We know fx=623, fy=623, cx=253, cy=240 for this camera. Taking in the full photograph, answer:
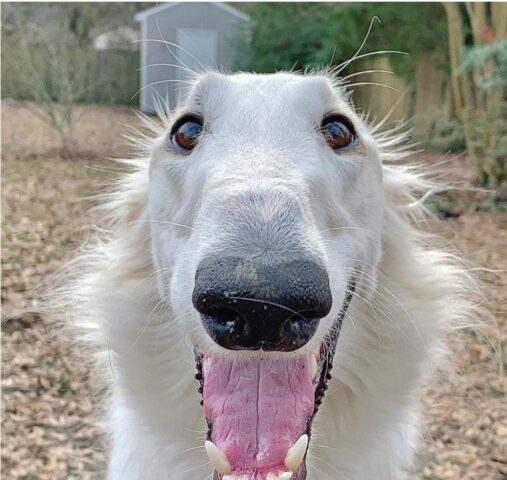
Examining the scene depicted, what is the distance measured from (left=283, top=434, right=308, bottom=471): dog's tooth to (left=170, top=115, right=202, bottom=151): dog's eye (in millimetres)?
1199

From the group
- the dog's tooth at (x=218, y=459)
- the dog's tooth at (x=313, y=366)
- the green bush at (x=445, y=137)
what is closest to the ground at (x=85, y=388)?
the dog's tooth at (x=313, y=366)

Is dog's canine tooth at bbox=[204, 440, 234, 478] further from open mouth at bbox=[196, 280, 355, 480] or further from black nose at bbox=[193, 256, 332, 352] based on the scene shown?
black nose at bbox=[193, 256, 332, 352]

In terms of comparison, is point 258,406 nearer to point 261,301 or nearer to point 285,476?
point 285,476

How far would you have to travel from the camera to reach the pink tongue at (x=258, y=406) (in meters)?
2.00

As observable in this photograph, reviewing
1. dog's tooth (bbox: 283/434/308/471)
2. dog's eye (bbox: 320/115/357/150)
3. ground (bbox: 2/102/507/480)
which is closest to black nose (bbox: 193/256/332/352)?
dog's tooth (bbox: 283/434/308/471)

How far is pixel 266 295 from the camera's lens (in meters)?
1.58

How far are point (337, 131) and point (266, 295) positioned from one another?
3.64 ft

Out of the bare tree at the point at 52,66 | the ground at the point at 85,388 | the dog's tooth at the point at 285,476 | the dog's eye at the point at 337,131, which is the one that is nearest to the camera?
the dog's tooth at the point at 285,476

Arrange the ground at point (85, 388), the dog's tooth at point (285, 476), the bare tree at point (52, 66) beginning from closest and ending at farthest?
1. the dog's tooth at point (285, 476)
2. the ground at point (85, 388)
3. the bare tree at point (52, 66)

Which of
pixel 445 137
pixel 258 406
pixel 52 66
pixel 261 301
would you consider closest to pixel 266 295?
pixel 261 301

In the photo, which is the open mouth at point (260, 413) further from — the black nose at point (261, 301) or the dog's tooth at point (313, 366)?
the black nose at point (261, 301)

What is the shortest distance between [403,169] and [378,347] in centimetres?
101

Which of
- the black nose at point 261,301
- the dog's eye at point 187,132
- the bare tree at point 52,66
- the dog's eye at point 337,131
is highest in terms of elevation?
the dog's eye at point 337,131

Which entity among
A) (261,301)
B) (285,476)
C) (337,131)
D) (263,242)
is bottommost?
(285,476)
